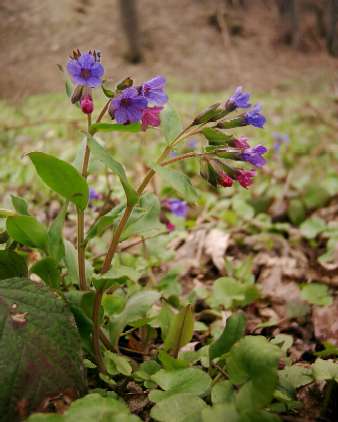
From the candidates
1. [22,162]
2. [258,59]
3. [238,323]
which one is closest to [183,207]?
[238,323]

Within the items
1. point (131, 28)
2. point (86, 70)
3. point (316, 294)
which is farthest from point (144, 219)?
point (131, 28)

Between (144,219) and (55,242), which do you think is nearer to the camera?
(55,242)

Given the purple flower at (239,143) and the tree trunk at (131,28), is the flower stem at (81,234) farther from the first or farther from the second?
the tree trunk at (131,28)

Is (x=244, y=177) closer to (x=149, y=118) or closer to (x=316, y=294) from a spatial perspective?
(x=149, y=118)

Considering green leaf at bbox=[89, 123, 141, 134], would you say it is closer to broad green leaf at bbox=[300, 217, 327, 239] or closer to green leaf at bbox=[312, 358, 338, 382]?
green leaf at bbox=[312, 358, 338, 382]

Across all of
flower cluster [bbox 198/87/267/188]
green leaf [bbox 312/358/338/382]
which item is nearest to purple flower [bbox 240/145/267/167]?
flower cluster [bbox 198/87/267/188]

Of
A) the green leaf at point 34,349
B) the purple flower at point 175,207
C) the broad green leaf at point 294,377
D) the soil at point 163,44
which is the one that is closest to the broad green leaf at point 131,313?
the green leaf at point 34,349

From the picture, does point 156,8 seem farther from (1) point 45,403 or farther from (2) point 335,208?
(1) point 45,403
